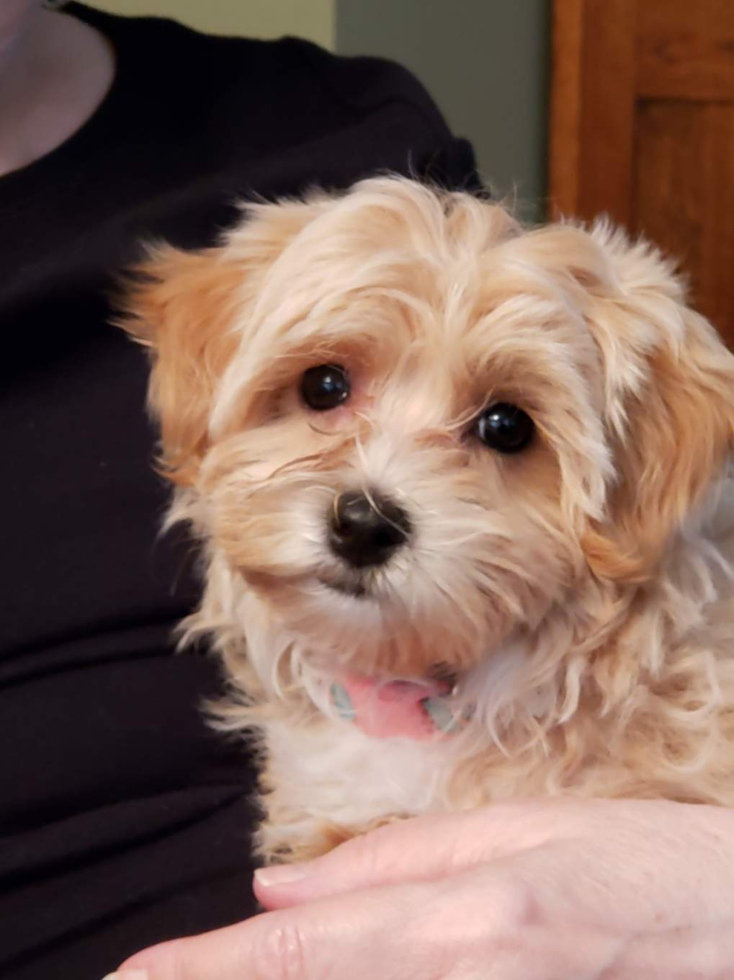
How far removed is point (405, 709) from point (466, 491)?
0.71 ft

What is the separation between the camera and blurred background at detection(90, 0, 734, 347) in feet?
7.64

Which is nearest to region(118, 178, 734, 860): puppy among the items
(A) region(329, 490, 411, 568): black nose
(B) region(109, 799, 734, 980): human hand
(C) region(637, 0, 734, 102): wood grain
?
(A) region(329, 490, 411, 568): black nose

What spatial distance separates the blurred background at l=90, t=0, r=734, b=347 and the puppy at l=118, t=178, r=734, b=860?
1.45 meters

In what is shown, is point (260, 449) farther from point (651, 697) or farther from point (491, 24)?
point (491, 24)

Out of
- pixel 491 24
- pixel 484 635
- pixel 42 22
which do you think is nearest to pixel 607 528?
pixel 484 635

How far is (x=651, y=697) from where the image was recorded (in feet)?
2.76

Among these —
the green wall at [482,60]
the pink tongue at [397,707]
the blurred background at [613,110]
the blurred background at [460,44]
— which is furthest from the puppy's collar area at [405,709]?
the blurred background at [613,110]

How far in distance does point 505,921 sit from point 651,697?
29cm

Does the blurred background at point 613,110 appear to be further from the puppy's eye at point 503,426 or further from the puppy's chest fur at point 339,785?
the puppy's chest fur at point 339,785

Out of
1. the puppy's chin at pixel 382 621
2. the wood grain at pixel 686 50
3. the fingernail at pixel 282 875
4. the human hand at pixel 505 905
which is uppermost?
the wood grain at pixel 686 50

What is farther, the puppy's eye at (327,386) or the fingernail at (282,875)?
the puppy's eye at (327,386)

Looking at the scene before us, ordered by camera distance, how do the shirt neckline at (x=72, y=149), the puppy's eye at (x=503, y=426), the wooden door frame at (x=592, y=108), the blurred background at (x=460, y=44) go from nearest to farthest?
the puppy's eye at (x=503, y=426)
the shirt neckline at (x=72, y=149)
the blurred background at (x=460, y=44)
the wooden door frame at (x=592, y=108)

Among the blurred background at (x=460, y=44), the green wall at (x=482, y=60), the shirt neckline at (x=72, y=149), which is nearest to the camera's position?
the shirt neckline at (x=72, y=149)

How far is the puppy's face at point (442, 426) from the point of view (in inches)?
30.1
